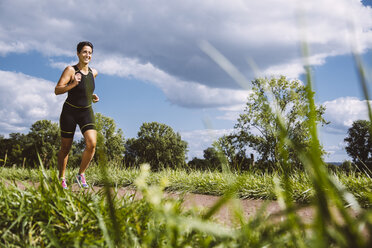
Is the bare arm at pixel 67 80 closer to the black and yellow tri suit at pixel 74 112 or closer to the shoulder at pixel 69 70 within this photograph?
the shoulder at pixel 69 70

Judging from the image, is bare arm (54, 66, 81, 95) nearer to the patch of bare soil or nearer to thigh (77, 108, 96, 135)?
thigh (77, 108, 96, 135)

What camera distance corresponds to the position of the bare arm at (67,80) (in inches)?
207

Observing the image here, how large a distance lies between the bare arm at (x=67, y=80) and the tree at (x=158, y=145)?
3767 cm

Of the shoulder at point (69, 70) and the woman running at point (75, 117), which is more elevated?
the shoulder at point (69, 70)

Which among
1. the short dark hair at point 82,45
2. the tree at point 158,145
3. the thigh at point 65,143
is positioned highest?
the tree at point 158,145

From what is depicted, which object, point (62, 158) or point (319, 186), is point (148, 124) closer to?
point (62, 158)

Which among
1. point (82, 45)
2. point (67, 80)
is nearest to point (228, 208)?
point (67, 80)

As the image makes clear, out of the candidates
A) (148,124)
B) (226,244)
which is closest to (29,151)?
(148,124)

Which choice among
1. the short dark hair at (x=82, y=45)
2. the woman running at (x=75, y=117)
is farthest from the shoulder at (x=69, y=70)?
the short dark hair at (x=82, y=45)

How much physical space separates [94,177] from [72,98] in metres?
2.51

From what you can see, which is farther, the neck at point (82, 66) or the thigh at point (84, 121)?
the neck at point (82, 66)

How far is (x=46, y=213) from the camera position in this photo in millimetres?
2277

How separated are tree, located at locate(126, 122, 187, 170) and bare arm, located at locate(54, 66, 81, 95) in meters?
37.7

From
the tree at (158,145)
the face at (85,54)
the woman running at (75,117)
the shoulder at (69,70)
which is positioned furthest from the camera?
the tree at (158,145)
